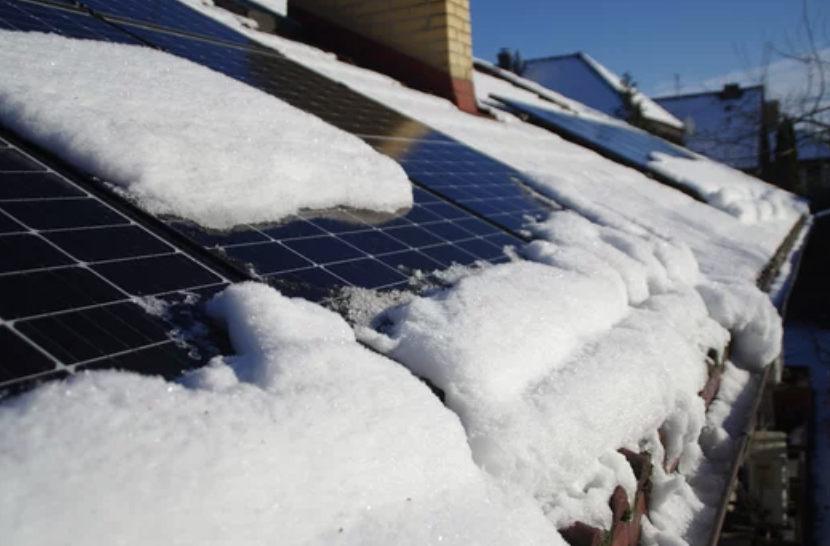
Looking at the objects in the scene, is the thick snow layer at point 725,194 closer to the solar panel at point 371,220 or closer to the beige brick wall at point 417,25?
the beige brick wall at point 417,25

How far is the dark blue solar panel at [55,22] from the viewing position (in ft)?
9.77

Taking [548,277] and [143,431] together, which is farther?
[548,277]

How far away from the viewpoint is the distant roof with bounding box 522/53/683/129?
77.1 ft

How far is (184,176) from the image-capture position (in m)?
1.94

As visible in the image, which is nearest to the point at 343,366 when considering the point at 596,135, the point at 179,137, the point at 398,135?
the point at 179,137

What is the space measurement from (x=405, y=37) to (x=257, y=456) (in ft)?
20.3

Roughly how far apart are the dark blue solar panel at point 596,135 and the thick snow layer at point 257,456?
20.6 feet

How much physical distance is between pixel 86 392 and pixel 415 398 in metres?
0.60

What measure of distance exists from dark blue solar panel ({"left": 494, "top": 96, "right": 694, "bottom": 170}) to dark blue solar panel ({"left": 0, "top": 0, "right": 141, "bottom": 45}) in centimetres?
512

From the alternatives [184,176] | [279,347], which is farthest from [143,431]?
[184,176]

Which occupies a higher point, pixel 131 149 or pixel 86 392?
pixel 131 149

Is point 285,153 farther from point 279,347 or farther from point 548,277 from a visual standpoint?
point 279,347

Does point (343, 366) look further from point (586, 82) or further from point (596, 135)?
point (586, 82)

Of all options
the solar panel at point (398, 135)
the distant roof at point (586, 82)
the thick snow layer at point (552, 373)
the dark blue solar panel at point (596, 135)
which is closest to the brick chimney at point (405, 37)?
the dark blue solar panel at point (596, 135)
